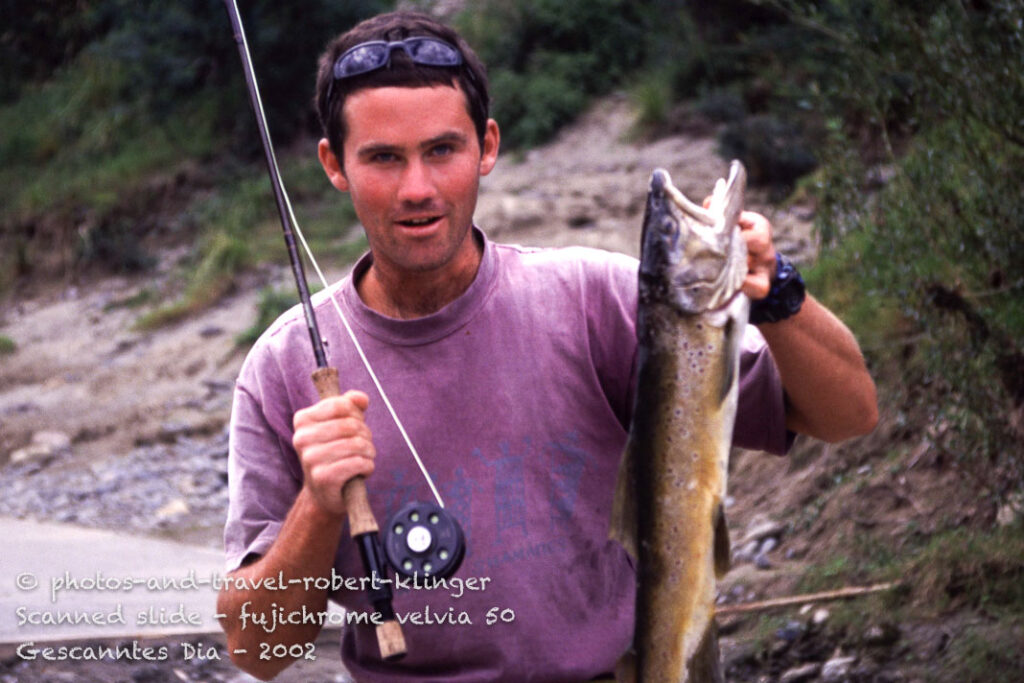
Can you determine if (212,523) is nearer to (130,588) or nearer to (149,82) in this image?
(130,588)

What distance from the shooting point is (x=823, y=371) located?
2.65m

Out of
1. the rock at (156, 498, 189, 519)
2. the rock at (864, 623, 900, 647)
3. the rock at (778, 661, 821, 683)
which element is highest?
the rock at (864, 623, 900, 647)

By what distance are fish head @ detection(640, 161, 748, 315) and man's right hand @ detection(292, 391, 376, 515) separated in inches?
26.0

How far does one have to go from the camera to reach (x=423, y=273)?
2.96 m

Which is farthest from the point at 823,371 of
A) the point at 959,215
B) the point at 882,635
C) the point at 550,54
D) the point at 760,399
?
the point at 550,54

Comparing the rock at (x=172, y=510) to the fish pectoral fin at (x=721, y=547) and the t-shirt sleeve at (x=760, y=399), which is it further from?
the fish pectoral fin at (x=721, y=547)

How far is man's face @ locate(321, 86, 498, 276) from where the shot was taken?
2.86 meters

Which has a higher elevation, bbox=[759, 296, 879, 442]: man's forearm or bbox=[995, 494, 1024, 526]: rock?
bbox=[759, 296, 879, 442]: man's forearm

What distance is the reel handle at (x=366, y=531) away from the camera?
2602 mm

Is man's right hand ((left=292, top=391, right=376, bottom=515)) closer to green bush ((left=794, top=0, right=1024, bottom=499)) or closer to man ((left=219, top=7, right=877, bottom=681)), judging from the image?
man ((left=219, top=7, right=877, bottom=681))

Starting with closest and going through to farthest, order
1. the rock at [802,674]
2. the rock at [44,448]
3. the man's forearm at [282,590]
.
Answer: the man's forearm at [282,590], the rock at [802,674], the rock at [44,448]

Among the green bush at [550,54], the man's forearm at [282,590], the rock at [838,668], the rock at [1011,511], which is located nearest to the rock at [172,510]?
the rock at [838,668]

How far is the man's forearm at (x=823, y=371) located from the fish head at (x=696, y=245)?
0.24 meters

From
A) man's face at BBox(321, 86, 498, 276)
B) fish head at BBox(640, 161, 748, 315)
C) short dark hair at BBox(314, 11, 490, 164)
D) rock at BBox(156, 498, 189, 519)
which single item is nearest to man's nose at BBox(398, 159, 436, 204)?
man's face at BBox(321, 86, 498, 276)
